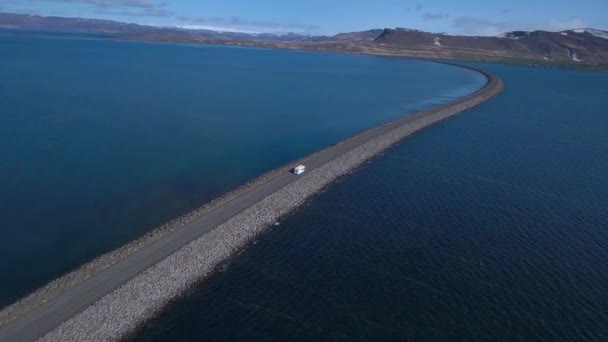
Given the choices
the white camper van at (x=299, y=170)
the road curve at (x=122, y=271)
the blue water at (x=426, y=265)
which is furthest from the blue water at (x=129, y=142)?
the blue water at (x=426, y=265)

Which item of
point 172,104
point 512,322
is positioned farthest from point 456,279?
point 172,104

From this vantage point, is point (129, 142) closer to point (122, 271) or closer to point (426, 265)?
point (122, 271)

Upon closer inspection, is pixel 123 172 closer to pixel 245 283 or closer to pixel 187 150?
pixel 187 150

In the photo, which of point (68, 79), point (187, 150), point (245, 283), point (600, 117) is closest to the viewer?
point (245, 283)

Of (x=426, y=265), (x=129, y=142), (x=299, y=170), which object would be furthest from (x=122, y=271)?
(x=129, y=142)

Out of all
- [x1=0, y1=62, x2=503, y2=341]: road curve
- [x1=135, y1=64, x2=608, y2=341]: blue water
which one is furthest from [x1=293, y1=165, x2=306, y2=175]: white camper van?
[x1=135, y1=64, x2=608, y2=341]: blue water
